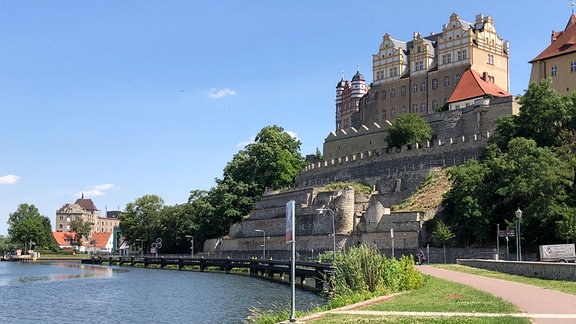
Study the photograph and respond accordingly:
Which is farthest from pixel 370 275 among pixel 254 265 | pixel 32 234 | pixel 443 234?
pixel 32 234

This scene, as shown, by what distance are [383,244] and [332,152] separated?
32.5 metres

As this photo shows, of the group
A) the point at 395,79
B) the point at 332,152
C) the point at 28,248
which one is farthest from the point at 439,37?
the point at 28,248

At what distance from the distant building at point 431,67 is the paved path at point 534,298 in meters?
53.0

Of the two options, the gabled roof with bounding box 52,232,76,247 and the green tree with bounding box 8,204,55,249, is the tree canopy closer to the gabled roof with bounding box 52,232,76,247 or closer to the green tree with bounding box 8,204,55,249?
the green tree with bounding box 8,204,55,249

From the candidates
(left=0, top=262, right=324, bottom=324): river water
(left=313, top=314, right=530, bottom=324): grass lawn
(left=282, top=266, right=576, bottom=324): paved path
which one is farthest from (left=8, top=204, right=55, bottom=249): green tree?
(left=313, top=314, right=530, bottom=324): grass lawn

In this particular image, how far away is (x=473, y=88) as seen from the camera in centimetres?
7869

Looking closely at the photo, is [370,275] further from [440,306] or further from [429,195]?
[429,195]

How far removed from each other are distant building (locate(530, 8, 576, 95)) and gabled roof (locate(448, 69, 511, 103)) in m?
6.34

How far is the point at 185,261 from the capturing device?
84.2 meters

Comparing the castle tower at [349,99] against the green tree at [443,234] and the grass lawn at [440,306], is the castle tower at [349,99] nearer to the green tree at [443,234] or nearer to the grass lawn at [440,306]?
the green tree at [443,234]

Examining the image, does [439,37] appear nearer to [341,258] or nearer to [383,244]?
[383,244]

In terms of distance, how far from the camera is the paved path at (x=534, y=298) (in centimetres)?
1742

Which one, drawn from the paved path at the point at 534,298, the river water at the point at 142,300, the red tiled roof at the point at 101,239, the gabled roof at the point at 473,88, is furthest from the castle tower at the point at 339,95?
the paved path at the point at 534,298

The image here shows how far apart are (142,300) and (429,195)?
1178 inches
